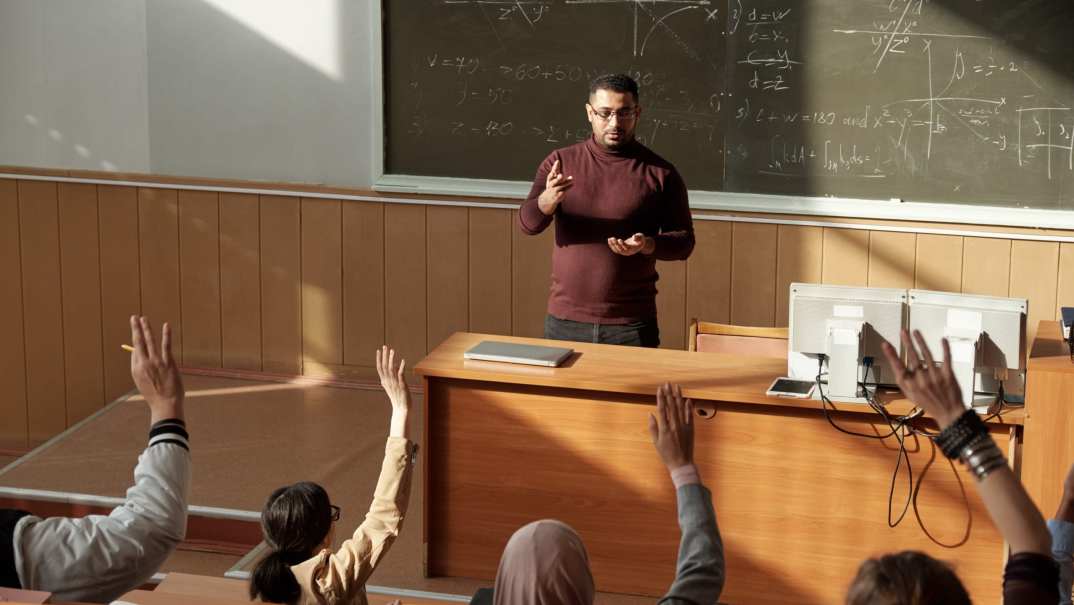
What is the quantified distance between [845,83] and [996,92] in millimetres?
623

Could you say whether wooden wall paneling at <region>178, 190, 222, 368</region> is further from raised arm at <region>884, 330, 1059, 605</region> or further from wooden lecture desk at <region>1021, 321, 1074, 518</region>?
raised arm at <region>884, 330, 1059, 605</region>

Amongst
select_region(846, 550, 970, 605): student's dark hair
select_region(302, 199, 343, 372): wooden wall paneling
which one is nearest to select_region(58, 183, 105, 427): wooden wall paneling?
select_region(302, 199, 343, 372): wooden wall paneling

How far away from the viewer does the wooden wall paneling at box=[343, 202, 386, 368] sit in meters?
6.21

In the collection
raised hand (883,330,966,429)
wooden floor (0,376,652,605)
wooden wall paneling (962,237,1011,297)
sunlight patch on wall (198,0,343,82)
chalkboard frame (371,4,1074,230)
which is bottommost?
wooden floor (0,376,652,605)

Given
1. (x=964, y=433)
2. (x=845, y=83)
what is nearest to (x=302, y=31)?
(x=845, y=83)

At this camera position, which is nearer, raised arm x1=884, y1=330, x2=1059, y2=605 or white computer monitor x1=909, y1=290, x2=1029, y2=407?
raised arm x1=884, y1=330, x2=1059, y2=605

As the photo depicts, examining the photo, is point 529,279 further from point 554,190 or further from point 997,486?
point 997,486

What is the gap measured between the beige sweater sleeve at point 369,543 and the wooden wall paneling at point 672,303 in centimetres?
313

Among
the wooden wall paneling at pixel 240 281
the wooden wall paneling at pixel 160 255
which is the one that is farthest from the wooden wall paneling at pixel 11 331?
the wooden wall paneling at pixel 240 281

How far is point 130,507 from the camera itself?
2.47 m

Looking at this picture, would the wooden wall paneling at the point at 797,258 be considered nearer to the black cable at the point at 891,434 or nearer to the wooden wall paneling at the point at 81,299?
the black cable at the point at 891,434

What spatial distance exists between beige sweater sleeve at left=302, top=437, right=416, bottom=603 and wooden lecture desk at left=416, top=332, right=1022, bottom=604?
43.8 inches

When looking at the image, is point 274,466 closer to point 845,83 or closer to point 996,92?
point 845,83

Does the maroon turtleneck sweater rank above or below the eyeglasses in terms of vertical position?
below
